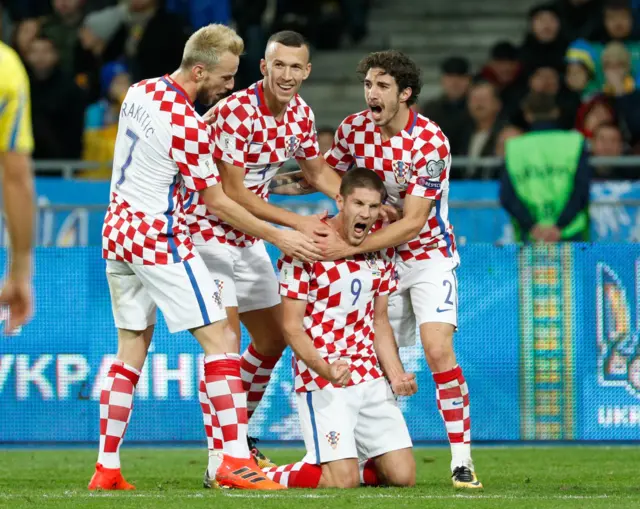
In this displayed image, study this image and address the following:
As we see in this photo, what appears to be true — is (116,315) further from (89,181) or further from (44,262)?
(89,181)

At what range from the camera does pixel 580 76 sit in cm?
1545

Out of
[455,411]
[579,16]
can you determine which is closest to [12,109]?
[455,411]

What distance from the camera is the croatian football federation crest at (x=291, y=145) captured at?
7.97 meters

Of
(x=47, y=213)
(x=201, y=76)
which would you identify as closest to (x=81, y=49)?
(x=47, y=213)

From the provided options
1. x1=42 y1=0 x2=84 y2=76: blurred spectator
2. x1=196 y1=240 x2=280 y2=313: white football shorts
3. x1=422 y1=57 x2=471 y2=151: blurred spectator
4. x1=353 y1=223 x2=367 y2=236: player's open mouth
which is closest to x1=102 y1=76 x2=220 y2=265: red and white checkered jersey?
x1=196 y1=240 x2=280 y2=313: white football shorts

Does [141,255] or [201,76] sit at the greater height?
[201,76]

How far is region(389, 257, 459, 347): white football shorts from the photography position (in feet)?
26.1

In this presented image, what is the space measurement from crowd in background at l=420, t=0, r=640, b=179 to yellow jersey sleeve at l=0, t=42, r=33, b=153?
836cm

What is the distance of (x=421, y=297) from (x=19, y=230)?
3598 mm

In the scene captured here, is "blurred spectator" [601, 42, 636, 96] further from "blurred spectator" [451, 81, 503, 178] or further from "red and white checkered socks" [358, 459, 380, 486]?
"red and white checkered socks" [358, 459, 380, 486]

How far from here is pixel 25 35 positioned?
1689 centimetres

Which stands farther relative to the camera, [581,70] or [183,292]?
[581,70]

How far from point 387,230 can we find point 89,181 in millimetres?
6389

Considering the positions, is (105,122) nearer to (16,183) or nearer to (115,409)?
(115,409)
